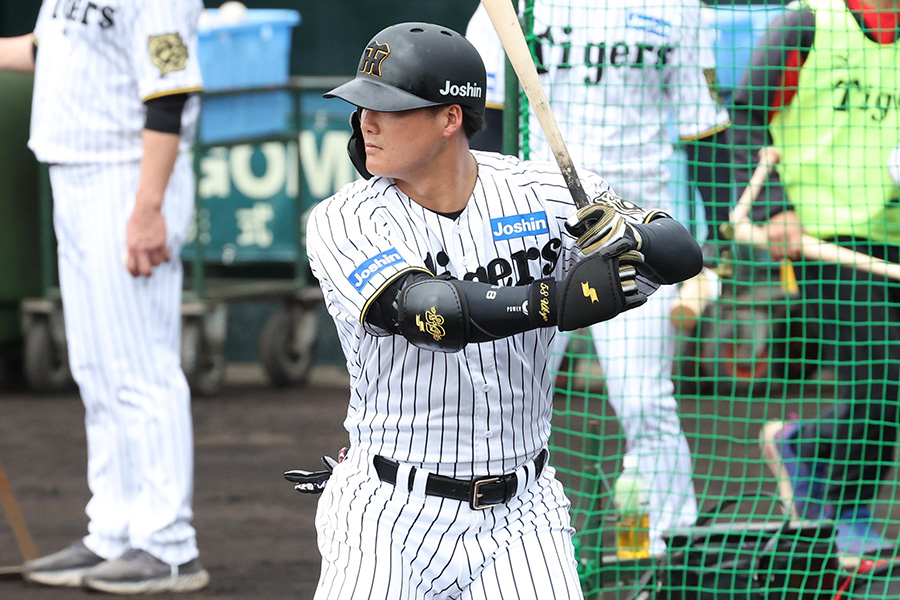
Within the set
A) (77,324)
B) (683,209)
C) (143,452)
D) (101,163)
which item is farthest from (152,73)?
(683,209)

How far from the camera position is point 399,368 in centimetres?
267

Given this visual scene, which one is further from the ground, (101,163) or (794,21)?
(794,21)

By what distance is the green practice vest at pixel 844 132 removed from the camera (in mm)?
4375

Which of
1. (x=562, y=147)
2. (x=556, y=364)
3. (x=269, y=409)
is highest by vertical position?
(x=562, y=147)

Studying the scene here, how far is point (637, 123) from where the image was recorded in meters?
4.54

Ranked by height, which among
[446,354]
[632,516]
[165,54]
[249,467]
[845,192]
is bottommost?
[249,467]

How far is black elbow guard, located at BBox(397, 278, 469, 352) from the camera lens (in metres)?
2.39

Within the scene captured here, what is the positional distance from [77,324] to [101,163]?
0.52m

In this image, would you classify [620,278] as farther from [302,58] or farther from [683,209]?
[302,58]

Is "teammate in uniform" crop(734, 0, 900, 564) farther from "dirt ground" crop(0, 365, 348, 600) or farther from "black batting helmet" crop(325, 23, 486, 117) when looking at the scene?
"black batting helmet" crop(325, 23, 486, 117)

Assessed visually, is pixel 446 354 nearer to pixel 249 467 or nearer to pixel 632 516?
pixel 632 516

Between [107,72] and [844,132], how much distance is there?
235 cm

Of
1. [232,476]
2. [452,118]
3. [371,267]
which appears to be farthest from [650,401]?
[232,476]

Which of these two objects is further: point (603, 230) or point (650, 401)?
point (650, 401)
